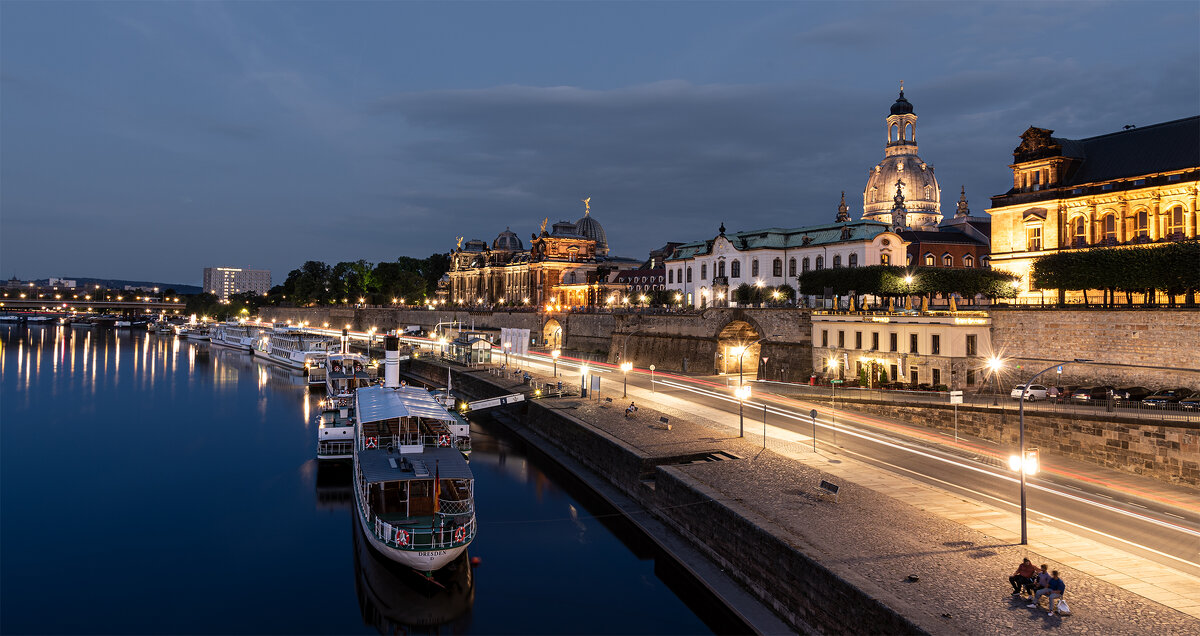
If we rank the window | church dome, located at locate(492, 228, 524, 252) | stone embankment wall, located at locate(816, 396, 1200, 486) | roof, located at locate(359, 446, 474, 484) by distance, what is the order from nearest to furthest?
roof, located at locate(359, 446, 474, 484)
stone embankment wall, located at locate(816, 396, 1200, 486)
the window
church dome, located at locate(492, 228, 524, 252)

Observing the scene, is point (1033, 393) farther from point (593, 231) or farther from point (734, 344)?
point (593, 231)

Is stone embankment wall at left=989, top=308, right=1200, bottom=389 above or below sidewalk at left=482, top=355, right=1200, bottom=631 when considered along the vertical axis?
above

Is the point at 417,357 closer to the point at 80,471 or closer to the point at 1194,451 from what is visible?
the point at 80,471

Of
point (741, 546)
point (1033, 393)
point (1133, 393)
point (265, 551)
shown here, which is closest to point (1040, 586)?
point (741, 546)

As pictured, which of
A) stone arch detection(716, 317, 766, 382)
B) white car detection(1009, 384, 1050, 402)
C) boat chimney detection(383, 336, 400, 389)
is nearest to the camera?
white car detection(1009, 384, 1050, 402)

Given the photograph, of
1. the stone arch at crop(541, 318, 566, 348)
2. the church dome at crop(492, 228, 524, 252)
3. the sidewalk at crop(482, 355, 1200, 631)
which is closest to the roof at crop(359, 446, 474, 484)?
the sidewalk at crop(482, 355, 1200, 631)

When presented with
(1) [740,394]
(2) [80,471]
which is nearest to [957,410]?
(1) [740,394]

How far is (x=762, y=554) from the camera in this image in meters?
23.2

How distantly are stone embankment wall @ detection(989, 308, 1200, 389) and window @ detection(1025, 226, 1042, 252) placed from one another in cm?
1182

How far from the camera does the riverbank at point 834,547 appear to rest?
17359 millimetres

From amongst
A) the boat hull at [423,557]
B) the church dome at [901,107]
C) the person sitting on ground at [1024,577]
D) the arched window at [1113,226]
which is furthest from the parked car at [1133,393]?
the church dome at [901,107]

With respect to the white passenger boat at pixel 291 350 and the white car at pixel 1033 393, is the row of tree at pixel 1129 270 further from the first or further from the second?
the white passenger boat at pixel 291 350

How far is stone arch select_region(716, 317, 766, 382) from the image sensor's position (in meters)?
70.2

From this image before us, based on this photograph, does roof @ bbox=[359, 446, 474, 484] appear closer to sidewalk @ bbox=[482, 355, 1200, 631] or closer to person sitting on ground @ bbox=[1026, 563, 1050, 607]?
sidewalk @ bbox=[482, 355, 1200, 631]
